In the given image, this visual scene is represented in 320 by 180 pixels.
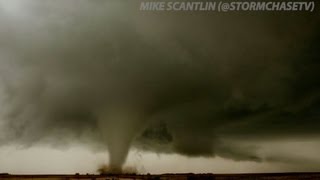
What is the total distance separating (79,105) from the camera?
21.1 feet

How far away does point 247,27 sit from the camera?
6.47 meters

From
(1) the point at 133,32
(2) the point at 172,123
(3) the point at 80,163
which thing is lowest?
(3) the point at 80,163

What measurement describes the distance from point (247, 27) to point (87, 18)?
2.26m

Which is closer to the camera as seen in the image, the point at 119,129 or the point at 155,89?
the point at 119,129

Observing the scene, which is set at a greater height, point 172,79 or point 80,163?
point 172,79

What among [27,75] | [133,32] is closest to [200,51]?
[133,32]

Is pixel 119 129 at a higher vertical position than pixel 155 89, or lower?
lower

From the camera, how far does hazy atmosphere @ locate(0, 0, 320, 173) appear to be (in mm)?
6355

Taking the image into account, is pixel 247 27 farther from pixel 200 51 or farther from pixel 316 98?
pixel 316 98

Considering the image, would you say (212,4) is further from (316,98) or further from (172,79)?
(316,98)

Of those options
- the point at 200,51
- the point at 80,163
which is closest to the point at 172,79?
the point at 200,51

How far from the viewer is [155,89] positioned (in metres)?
6.48

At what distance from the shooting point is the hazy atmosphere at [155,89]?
6355 mm

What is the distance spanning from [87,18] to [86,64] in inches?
25.7
